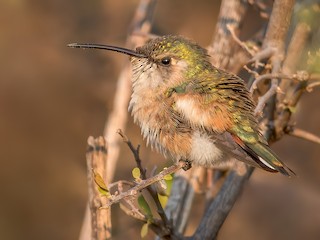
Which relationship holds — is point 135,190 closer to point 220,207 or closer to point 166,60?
point 166,60

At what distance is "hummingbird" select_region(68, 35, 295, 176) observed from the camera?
10.0 feet

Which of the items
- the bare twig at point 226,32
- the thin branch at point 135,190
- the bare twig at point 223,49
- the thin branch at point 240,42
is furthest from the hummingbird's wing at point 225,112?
the bare twig at point 226,32

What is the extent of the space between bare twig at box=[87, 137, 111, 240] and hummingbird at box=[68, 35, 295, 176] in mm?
228

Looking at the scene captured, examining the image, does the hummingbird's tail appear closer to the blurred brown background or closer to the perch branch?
the perch branch

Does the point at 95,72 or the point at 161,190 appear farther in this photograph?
the point at 95,72

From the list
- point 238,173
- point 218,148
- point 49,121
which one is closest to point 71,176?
point 49,121

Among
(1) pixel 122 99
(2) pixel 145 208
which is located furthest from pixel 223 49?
(2) pixel 145 208

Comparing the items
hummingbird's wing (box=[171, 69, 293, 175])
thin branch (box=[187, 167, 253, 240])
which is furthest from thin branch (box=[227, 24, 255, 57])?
thin branch (box=[187, 167, 253, 240])

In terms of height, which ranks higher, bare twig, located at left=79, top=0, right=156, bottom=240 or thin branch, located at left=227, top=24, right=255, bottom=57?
thin branch, located at left=227, top=24, right=255, bottom=57

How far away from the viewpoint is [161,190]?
11.2 ft

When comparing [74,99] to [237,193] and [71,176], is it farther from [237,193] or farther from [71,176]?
[237,193]

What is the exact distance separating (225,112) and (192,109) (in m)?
0.14

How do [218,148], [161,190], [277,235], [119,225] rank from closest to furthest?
[218,148] → [161,190] → [119,225] → [277,235]

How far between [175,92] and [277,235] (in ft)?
12.6
